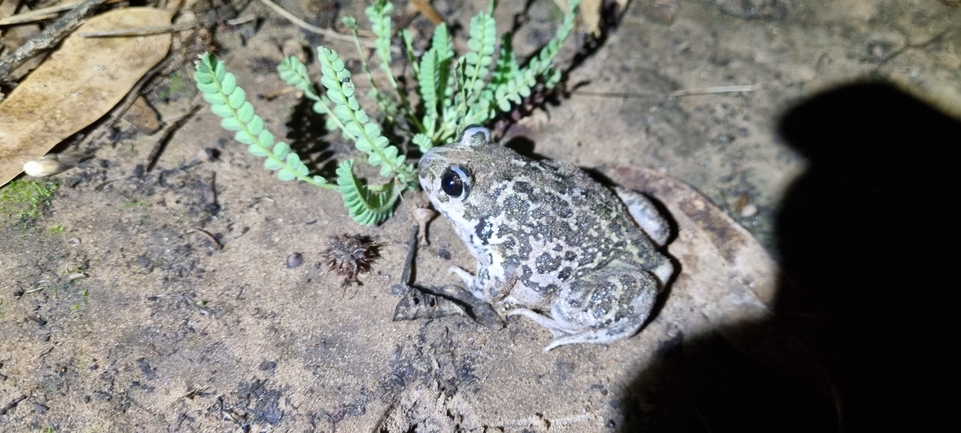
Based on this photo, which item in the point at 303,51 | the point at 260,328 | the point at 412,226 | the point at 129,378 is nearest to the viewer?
the point at 129,378

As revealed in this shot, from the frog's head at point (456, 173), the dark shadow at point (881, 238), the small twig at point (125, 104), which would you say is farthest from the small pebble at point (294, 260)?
the dark shadow at point (881, 238)

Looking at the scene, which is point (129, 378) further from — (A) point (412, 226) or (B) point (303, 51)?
(B) point (303, 51)

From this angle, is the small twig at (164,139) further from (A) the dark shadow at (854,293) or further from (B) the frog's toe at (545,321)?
(A) the dark shadow at (854,293)

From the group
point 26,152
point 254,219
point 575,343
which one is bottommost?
point 575,343

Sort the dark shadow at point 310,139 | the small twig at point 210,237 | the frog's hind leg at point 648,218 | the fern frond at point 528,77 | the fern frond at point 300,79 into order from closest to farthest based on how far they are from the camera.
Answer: the small twig at point 210,237 < the fern frond at point 300,79 < the frog's hind leg at point 648,218 < the fern frond at point 528,77 < the dark shadow at point 310,139

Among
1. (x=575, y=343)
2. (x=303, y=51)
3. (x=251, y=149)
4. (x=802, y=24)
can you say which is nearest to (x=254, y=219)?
(x=251, y=149)

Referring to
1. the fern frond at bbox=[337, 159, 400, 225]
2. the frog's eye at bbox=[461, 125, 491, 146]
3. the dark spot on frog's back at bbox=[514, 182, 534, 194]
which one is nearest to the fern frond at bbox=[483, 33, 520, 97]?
the frog's eye at bbox=[461, 125, 491, 146]
